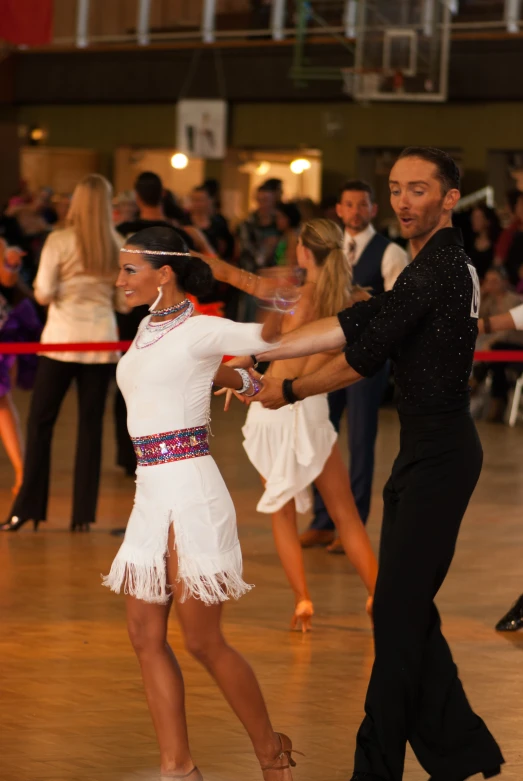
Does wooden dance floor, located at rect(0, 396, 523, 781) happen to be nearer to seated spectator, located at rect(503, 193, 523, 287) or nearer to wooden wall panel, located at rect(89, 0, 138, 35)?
seated spectator, located at rect(503, 193, 523, 287)

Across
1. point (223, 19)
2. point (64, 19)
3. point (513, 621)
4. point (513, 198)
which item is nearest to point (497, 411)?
point (513, 198)

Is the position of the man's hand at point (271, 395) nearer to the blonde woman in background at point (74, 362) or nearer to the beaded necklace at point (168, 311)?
the beaded necklace at point (168, 311)

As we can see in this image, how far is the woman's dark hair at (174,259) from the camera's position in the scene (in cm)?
412

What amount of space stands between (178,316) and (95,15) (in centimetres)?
1973

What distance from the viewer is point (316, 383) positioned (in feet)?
13.6

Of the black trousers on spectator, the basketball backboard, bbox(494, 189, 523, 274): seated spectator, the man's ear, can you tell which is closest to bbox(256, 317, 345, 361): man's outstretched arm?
the man's ear

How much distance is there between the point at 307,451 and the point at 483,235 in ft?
29.5

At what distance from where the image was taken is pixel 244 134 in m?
21.5

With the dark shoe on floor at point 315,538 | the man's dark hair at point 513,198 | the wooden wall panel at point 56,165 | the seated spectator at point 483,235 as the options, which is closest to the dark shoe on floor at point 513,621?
the dark shoe on floor at point 315,538

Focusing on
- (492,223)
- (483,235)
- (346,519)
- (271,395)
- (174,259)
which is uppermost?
(174,259)

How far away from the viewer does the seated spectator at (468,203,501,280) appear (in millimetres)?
14312

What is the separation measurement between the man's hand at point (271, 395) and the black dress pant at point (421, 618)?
41 centimetres

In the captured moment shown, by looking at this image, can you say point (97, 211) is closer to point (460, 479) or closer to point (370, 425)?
point (370, 425)

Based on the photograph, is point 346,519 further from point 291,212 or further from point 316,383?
point 291,212
